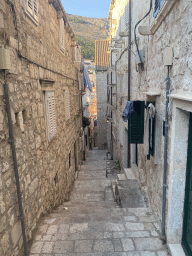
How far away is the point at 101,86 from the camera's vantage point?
19609mm

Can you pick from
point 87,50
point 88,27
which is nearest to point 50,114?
point 87,50

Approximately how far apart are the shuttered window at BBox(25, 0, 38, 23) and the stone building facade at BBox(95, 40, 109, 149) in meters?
15.8

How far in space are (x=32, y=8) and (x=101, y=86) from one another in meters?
16.2

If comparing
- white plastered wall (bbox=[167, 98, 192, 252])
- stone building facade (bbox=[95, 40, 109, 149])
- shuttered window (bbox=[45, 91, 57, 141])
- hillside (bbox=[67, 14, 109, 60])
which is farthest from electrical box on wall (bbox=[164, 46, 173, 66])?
hillside (bbox=[67, 14, 109, 60])

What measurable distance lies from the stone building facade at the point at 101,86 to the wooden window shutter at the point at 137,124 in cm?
1586

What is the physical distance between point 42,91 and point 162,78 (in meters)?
2.67

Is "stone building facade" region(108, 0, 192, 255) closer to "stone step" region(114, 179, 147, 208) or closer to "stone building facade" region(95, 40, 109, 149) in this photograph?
Result: "stone step" region(114, 179, 147, 208)

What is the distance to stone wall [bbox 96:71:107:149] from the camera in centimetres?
1939

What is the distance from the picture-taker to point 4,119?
2.47 metres

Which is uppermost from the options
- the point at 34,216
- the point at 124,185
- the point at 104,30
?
the point at 104,30

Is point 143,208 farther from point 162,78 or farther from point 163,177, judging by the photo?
point 162,78

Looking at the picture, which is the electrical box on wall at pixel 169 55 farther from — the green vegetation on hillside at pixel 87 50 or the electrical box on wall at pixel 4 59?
the green vegetation on hillside at pixel 87 50

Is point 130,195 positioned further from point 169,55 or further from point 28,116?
point 169,55

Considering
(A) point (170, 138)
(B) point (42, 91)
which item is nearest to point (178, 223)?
(A) point (170, 138)
